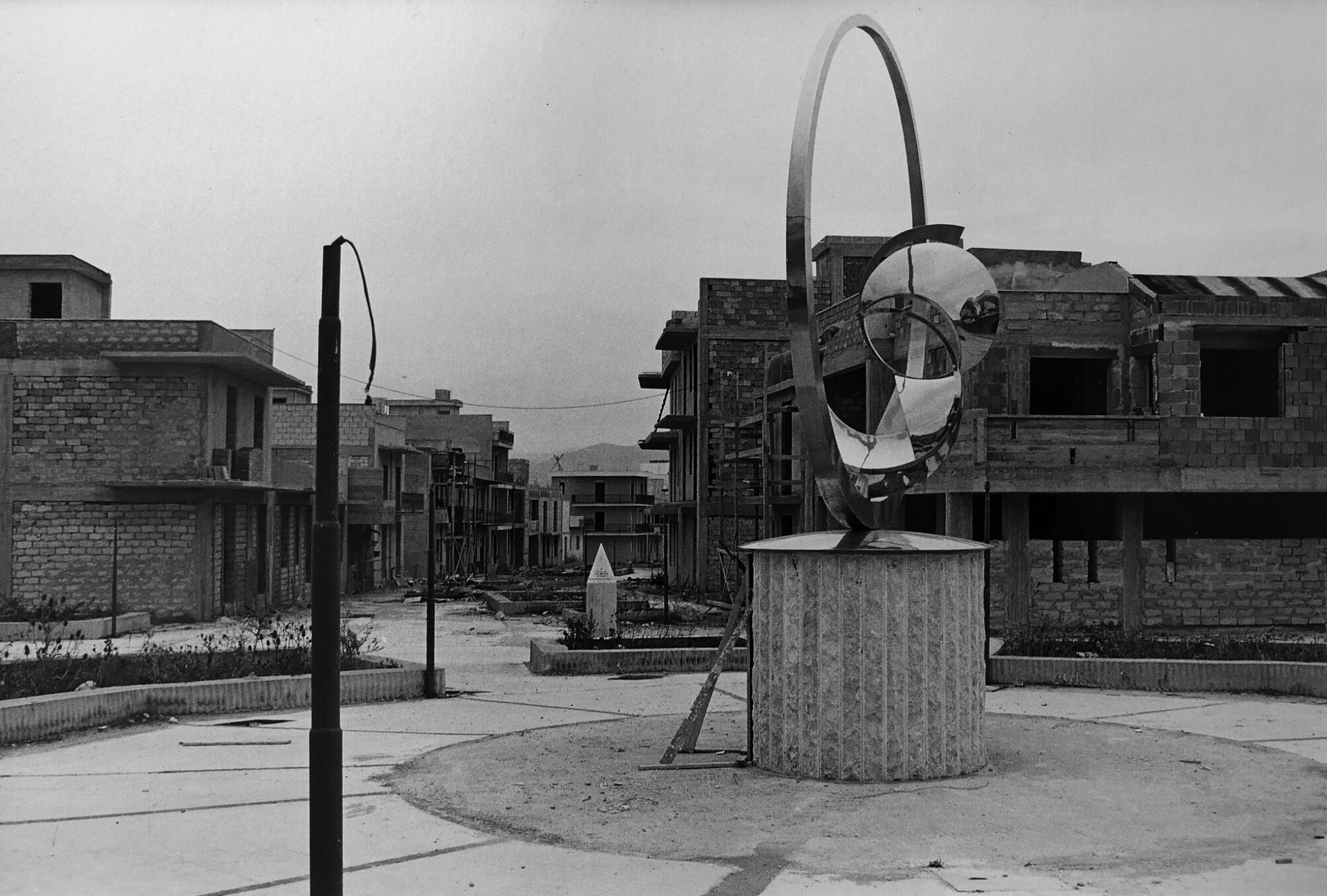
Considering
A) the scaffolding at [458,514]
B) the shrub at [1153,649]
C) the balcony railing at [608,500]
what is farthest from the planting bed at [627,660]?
the balcony railing at [608,500]

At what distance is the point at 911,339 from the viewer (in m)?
13.2

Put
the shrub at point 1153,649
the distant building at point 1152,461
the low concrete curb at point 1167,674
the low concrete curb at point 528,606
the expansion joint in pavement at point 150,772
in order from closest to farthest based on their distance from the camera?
the expansion joint in pavement at point 150,772 < the low concrete curb at point 1167,674 < the shrub at point 1153,649 < the distant building at point 1152,461 < the low concrete curb at point 528,606

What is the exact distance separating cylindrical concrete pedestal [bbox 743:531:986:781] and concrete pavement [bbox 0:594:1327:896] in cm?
258

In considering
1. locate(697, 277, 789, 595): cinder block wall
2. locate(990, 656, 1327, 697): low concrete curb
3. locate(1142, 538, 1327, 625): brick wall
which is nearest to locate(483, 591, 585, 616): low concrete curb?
locate(697, 277, 789, 595): cinder block wall

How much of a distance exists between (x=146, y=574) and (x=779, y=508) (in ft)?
56.2

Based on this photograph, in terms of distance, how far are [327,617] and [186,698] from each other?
9899 millimetres

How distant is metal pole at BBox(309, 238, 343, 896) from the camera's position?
569 cm

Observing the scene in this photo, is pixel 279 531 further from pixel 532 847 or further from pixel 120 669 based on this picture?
pixel 532 847

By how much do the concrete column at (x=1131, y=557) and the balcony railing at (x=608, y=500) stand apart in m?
63.5

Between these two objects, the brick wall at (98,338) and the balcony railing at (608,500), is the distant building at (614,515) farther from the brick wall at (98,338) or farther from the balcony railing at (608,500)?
the brick wall at (98,338)

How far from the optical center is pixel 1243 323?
26.0 m

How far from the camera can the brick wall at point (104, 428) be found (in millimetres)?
29500

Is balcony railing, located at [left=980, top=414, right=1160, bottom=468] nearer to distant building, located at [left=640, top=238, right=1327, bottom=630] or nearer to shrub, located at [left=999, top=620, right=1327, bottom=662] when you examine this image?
distant building, located at [left=640, top=238, right=1327, bottom=630]

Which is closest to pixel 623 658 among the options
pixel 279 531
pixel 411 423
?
pixel 279 531
